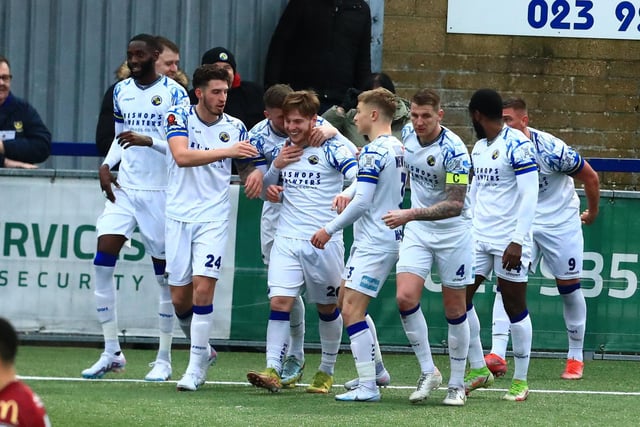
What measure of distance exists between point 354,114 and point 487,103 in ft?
10.1

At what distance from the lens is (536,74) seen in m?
14.7

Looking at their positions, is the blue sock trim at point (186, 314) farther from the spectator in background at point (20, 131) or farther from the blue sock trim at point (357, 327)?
the spectator in background at point (20, 131)

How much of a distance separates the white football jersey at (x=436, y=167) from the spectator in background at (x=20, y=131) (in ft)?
11.5

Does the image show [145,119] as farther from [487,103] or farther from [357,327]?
[487,103]

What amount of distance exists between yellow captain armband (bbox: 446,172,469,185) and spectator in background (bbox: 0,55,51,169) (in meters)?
3.93

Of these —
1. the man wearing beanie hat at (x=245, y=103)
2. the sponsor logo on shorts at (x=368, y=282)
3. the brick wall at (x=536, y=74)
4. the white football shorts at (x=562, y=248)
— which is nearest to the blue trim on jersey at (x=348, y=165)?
the sponsor logo on shorts at (x=368, y=282)

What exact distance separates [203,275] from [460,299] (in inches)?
69.9

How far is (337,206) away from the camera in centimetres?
874

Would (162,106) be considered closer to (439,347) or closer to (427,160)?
(427,160)

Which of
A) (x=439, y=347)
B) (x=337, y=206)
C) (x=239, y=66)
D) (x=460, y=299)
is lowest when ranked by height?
(x=439, y=347)

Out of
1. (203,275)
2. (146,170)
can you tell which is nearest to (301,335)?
(203,275)

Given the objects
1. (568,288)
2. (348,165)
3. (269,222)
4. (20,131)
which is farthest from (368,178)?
(20,131)

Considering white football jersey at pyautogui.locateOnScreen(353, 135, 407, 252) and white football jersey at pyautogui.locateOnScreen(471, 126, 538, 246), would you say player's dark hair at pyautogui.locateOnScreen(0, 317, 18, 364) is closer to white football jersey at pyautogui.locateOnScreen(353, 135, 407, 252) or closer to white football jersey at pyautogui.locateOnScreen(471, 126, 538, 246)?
white football jersey at pyautogui.locateOnScreen(353, 135, 407, 252)

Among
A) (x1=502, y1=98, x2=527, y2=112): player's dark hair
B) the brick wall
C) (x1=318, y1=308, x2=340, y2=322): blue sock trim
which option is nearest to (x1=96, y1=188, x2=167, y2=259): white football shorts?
(x1=318, y1=308, x2=340, y2=322): blue sock trim
